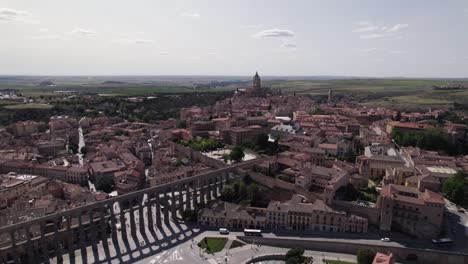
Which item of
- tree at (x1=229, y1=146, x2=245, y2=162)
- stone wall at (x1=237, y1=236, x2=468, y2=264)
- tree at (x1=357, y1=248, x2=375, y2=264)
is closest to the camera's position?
tree at (x1=357, y1=248, x2=375, y2=264)

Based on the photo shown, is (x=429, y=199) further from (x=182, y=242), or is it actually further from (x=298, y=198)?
(x=182, y=242)

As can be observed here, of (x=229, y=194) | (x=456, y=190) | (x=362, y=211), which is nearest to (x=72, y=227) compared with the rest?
(x=229, y=194)

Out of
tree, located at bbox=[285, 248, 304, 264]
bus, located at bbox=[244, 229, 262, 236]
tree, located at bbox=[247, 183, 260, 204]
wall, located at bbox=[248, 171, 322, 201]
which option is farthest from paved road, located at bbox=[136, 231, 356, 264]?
wall, located at bbox=[248, 171, 322, 201]

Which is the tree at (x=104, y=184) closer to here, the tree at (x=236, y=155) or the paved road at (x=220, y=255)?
the paved road at (x=220, y=255)

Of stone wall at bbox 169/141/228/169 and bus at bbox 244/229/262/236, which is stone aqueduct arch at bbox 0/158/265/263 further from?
bus at bbox 244/229/262/236

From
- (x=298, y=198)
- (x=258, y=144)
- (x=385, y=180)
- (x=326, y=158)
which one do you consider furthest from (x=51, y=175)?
(x=385, y=180)

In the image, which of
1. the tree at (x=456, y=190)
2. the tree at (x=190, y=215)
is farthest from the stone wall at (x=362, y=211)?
the tree at (x=190, y=215)

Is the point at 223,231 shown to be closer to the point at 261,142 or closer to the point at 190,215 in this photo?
the point at 190,215

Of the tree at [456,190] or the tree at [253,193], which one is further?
the tree at [253,193]

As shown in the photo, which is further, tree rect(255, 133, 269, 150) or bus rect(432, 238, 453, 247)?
tree rect(255, 133, 269, 150)
